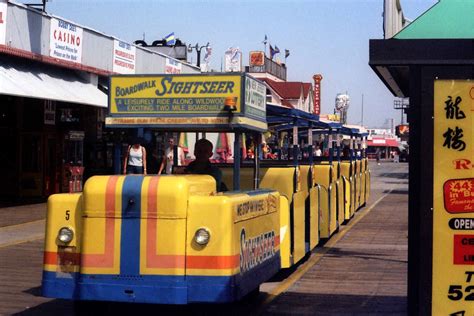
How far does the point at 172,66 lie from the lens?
3469 cm

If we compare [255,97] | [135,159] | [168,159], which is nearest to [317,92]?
[168,159]

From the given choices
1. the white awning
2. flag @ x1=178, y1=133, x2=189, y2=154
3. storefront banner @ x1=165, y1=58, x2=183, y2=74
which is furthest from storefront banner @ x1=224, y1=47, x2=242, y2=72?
flag @ x1=178, y1=133, x2=189, y2=154

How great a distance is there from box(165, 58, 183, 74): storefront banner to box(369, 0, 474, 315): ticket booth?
27485 mm

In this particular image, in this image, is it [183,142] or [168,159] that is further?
[183,142]

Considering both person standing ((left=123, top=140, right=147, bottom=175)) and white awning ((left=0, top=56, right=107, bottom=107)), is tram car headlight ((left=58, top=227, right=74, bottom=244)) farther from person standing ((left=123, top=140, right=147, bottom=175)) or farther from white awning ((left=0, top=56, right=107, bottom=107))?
white awning ((left=0, top=56, right=107, bottom=107))

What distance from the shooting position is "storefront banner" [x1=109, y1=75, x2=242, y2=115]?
29.2 feet

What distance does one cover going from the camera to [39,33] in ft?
74.8

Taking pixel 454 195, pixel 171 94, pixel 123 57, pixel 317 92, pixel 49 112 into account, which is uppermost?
pixel 317 92

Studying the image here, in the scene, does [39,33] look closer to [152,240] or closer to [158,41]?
[152,240]

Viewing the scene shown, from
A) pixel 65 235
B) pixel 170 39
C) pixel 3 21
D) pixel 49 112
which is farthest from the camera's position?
pixel 170 39

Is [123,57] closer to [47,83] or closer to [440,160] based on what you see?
[47,83]

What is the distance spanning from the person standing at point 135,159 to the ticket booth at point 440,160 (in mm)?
3509

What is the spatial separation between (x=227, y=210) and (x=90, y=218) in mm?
1220

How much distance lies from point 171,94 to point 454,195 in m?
3.59
